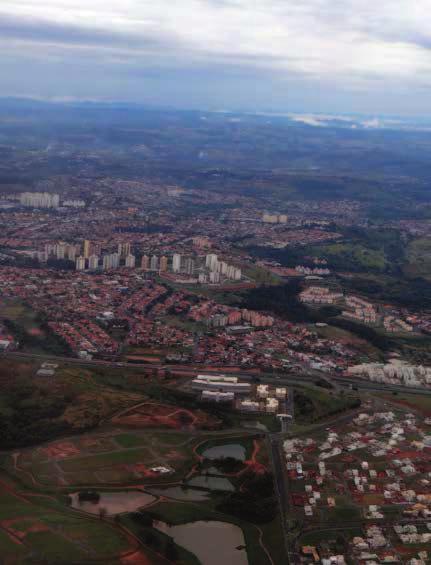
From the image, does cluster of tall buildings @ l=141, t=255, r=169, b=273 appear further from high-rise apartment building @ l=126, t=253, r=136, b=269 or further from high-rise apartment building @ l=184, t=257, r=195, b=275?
high-rise apartment building @ l=184, t=257, r=195, b=275

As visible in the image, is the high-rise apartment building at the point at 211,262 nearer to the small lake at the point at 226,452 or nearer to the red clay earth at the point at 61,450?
the small lake at the point at 226,452

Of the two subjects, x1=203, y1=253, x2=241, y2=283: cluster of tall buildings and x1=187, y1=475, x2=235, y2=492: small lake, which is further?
x1=203, y1=253, x2=241, y2=283: cluster of tall buildings

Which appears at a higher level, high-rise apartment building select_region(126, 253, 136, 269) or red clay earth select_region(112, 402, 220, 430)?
high-rise apartment building select_region(126, 253, 136, 269)

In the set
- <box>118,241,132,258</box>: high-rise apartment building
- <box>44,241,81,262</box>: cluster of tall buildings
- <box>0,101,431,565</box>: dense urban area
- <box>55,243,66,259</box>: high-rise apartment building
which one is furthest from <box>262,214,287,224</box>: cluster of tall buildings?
<box>55,243,66,259</box>: high-rise apartment building

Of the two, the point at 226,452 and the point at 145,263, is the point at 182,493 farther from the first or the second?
the point at 145,263

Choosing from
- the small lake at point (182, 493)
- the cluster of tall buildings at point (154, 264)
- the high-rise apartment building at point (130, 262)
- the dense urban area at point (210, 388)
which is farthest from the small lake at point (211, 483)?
the high-rise apartment building at point (130, 262)

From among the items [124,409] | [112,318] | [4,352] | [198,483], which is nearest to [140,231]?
[112,318]
